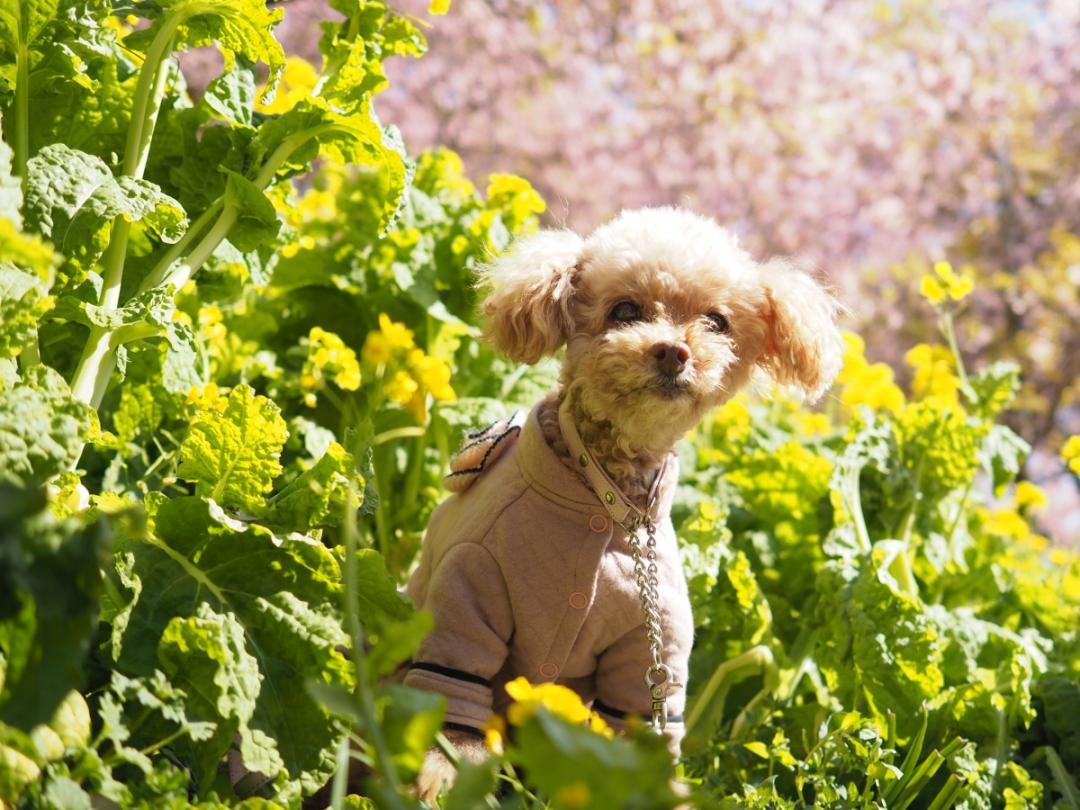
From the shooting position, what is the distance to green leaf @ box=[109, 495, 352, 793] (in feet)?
4.56

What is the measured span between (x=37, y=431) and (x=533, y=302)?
3.28 feet

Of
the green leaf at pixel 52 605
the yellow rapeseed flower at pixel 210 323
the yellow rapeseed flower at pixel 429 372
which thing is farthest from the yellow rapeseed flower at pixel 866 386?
the green leaf at pixel 52 605

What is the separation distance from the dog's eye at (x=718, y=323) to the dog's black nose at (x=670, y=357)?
19 centimetres

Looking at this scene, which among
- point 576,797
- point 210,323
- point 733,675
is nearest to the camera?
point 576,797

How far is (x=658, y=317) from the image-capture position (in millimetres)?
1993

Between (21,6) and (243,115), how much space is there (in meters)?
0.47

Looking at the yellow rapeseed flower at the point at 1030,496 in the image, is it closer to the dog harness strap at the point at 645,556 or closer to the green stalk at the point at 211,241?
the dog harness strap at the point at 645,556

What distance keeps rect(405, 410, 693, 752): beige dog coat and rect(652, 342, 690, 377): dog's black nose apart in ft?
0.91

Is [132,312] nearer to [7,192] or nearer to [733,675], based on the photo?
[7,192]

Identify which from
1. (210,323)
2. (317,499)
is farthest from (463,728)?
(210,323)

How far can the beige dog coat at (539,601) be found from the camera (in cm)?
179

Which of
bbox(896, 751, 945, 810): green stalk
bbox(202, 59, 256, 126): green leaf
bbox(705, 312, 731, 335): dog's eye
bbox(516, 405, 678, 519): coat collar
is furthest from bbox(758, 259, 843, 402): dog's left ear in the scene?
bbox(202, 59, 256, 126): green leaf

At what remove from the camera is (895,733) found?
2.17 m

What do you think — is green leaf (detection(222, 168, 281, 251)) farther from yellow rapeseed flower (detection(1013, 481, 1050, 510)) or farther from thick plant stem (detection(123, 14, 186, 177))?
yellow rapeseed flower (detection(1013, 481, 1050, 510))
